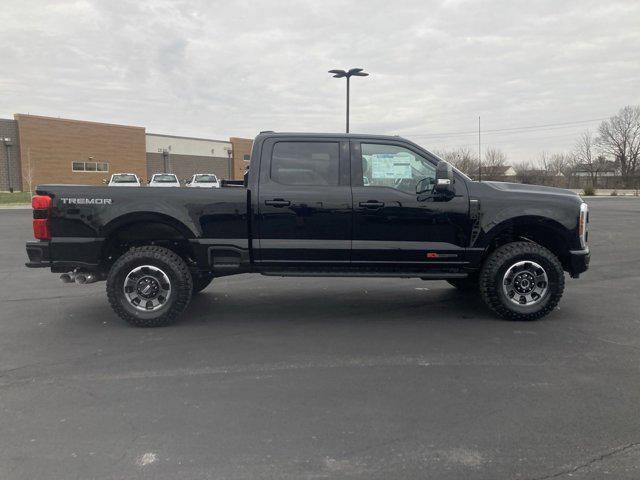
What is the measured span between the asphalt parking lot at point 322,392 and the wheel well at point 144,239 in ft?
2.50

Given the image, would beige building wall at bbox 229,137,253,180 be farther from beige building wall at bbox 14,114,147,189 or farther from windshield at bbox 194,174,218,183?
windshield at bbox 194,174,218,183

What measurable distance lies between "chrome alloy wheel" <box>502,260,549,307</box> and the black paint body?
40 centimetres

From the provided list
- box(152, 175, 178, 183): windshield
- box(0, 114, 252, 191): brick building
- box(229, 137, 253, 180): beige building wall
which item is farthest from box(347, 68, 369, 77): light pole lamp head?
box(229, 137, 253, 180): beige building wall

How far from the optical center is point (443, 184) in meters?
5.43

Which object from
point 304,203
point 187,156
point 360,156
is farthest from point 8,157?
point 360,156

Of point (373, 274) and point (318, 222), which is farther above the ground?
point (318, 222)

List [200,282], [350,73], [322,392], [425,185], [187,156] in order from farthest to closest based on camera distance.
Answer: [187,156]
[350,73]
[200,282]
[425,185]
[322,392]

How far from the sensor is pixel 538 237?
6160 mm

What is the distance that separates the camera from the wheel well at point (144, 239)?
227 inches

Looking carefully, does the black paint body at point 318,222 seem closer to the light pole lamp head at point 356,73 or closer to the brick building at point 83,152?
the light pole lamp head at point 356,73

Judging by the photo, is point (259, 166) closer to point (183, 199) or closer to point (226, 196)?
point (226, 196)

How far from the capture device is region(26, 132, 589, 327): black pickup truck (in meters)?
5.55

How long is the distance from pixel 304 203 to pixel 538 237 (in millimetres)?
2866

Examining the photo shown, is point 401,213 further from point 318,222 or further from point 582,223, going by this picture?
point 582,223
